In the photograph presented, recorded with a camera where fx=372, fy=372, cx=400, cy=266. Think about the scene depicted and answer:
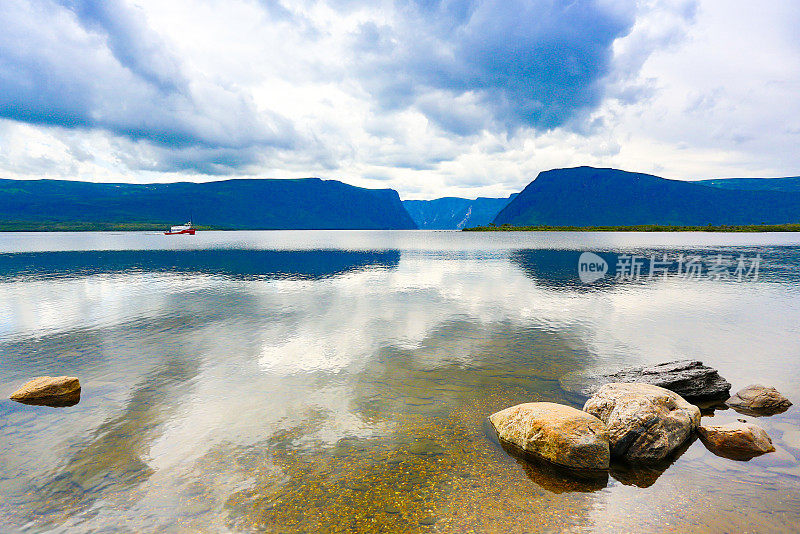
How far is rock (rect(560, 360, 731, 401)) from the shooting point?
66.7ft

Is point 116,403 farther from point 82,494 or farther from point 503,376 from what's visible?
point 503,376

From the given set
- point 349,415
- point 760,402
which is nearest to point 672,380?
point 760,402

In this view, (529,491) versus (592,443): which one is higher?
(592,443)

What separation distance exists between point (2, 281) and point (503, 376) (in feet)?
266

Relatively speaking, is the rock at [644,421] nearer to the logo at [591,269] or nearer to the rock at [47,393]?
the rock at [47,393]

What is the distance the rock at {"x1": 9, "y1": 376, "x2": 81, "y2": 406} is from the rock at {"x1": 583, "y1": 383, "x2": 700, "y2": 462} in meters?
26.6

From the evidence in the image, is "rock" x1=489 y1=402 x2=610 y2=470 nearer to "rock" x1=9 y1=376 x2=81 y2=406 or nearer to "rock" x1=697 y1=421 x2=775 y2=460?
"rock" x1=697 y1=421 x2=775 y2=460

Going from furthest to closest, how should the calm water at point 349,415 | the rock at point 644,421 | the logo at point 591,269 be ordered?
the logo at point 591,269 → the rock at point 644,421 → the calm water at point 349,415

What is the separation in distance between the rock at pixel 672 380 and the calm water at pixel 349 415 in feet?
5.97

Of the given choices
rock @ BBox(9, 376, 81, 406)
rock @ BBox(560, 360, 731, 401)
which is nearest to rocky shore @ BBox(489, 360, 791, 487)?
rock @ BBox(560, 360, 731, 401)

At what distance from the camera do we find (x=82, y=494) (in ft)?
41.9

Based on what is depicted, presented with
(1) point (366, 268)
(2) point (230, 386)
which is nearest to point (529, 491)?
(2) point (230, 386)

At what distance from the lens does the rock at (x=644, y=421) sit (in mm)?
15031

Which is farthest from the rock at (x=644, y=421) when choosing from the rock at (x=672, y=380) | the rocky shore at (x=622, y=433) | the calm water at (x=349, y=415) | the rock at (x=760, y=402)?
the rock at (x=760, y=402)
